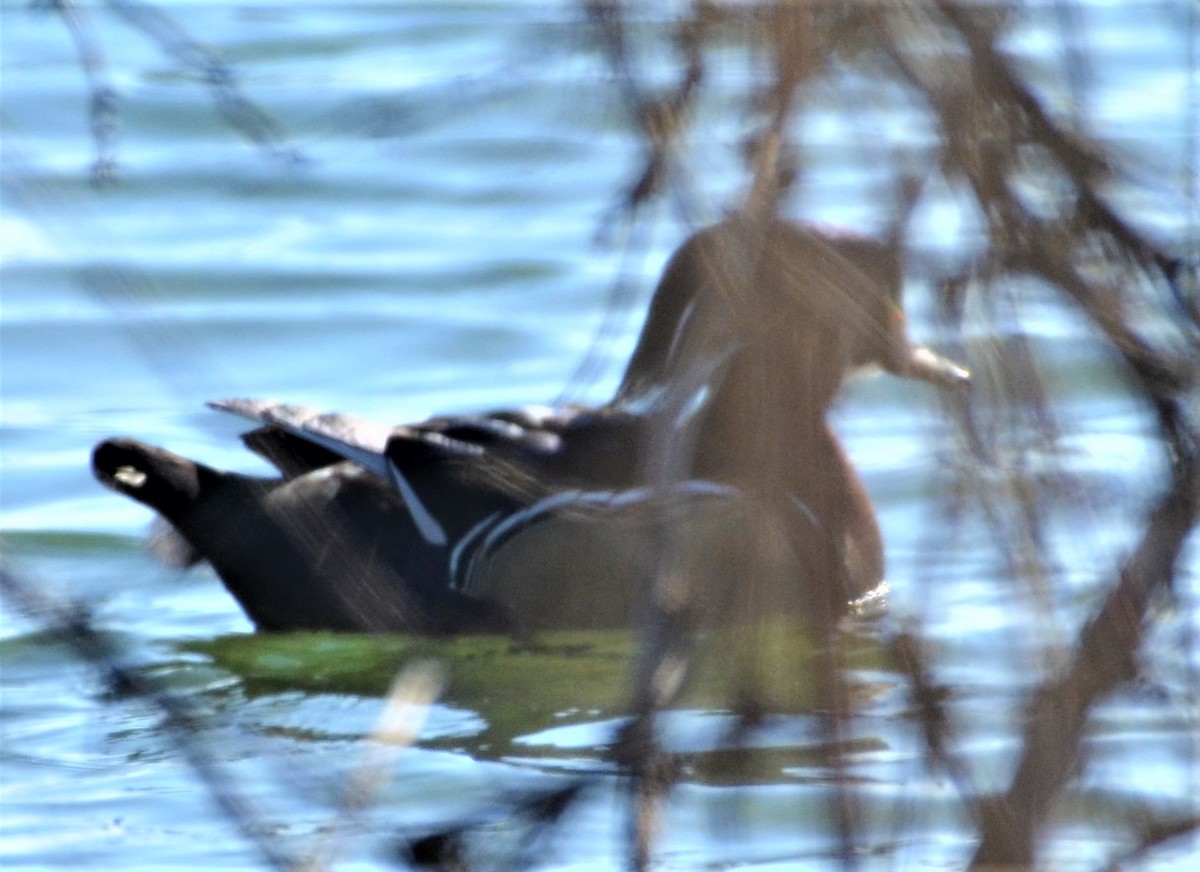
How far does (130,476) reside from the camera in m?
6.12

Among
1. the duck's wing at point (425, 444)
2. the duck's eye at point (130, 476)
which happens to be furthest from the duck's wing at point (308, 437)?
the duck's eye at point (130, 476)

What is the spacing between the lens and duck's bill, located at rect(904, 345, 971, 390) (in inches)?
76.6

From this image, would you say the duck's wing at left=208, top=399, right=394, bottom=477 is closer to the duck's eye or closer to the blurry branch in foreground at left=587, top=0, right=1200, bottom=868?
the duck's eye

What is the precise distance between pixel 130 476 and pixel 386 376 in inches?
90.7

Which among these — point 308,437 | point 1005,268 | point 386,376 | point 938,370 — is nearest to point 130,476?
point 308,437

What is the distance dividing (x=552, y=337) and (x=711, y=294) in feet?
Result: 21.7

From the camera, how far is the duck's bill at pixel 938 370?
1.95m

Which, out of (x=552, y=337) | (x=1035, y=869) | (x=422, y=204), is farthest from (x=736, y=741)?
(x=422, y=204)

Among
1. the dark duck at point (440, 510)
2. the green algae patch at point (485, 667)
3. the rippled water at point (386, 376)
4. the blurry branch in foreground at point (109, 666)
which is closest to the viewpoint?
the blurry branch in foreground at point (109, 666)

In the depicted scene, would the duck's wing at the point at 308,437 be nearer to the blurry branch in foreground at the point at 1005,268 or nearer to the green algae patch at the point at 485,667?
the green algae patch at the point at 485,667

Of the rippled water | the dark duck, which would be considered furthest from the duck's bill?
the dark duck

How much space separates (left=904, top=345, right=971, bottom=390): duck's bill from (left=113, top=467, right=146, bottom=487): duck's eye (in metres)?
3.98

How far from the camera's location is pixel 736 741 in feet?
6.72

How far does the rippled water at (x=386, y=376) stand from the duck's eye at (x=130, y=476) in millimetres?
330
